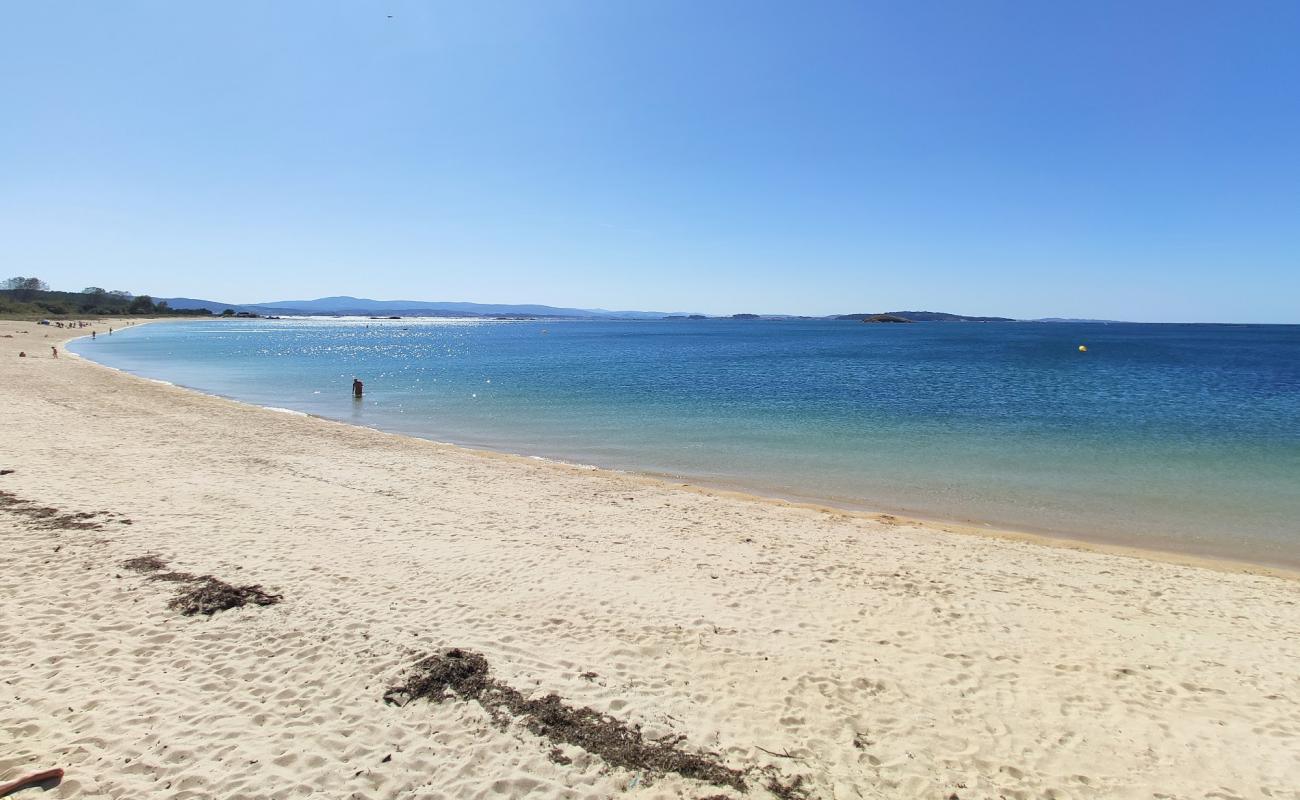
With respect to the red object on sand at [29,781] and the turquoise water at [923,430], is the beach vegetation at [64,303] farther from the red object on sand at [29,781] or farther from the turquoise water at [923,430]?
the red object on sand at [29,781]

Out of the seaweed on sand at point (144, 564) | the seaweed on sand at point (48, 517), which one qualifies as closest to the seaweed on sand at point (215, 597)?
the seaweed on sand at point (144, 564)

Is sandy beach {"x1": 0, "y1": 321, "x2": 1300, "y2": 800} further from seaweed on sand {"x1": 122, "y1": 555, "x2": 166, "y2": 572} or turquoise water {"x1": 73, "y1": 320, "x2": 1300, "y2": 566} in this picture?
turquoise water {"x1": 73, "y1": 320, "x2": 1300, "y2": 566}

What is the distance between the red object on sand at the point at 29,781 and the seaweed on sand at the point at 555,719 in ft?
7.58

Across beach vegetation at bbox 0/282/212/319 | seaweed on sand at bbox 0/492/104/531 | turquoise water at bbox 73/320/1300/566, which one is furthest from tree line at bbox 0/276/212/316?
seaweed on sand at bbox 0/492/104/531

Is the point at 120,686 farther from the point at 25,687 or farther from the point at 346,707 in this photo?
the point at 346,707

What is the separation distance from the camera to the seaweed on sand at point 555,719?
203 inches

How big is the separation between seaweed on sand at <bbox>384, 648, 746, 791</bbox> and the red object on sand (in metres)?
2.31

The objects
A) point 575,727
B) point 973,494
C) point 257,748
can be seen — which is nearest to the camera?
point 257,748

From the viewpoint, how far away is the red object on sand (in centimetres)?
445

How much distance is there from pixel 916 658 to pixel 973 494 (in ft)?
32.9

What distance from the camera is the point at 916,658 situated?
7.11m

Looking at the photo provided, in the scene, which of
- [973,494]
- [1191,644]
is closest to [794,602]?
[1191,644]

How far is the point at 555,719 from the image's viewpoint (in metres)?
5.72

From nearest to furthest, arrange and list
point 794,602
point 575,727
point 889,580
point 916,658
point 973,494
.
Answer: point 575,727 < point 916,658 < point 794,602 < point 889,580 < point 973,494
